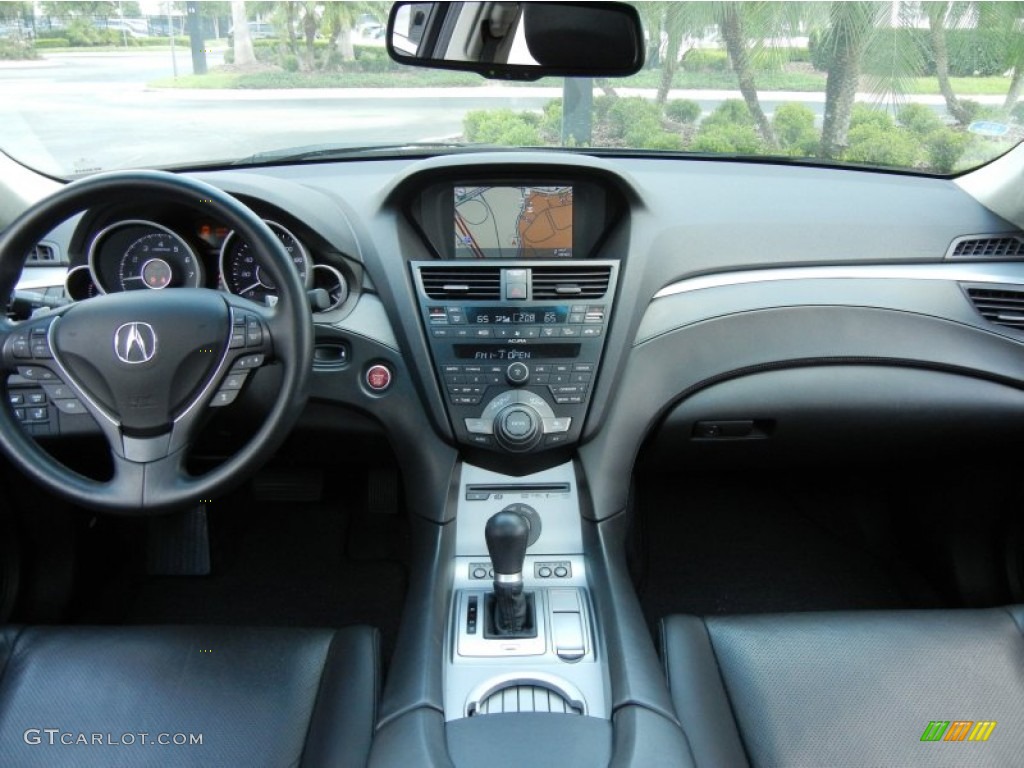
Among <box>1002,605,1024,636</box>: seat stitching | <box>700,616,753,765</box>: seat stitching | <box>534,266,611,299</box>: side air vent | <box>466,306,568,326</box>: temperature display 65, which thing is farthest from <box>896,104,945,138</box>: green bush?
<box>700,616,753,765</box>: seat stitching

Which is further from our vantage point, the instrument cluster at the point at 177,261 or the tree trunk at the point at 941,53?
the tree trunk at the point at 941,53

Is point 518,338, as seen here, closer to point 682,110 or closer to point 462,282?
point 462,282

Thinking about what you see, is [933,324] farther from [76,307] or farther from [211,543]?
[211,543]

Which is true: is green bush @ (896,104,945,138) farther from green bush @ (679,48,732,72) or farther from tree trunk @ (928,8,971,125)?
green bush @ (679,48,732,72)

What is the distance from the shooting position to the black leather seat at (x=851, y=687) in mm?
1696

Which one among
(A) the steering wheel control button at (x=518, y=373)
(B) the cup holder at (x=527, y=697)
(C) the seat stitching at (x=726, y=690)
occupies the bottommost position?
(C) the seat stitching at (x=726, y=690)

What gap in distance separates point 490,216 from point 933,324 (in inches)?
47.3

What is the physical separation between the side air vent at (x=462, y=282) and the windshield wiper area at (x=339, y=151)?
0.58 m

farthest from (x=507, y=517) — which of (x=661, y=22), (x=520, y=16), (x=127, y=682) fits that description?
(x=661, y=22)

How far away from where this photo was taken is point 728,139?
2.62 metres

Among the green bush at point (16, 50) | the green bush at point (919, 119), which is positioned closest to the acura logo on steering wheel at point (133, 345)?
Result: the green bush at point (16, 50)

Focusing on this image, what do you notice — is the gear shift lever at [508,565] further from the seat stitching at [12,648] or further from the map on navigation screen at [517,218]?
the seat stitching at [12,648]

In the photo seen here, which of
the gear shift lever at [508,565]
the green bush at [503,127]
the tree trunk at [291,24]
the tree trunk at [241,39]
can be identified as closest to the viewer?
the gear shift lever at [508,565]

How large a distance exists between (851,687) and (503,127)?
176cm
